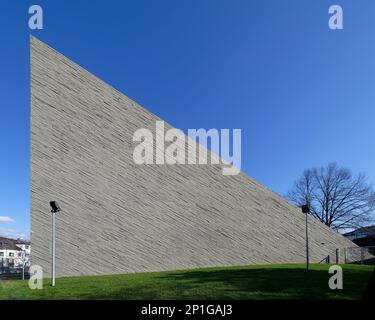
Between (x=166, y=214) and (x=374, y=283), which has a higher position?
(x=166, y=214)

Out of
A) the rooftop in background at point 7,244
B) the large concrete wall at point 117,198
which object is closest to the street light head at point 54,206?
the large concrete wall at point 117,198

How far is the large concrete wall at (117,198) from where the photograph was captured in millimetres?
14148

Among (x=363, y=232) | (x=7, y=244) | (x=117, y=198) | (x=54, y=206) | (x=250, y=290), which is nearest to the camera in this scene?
(x=250, y=290)

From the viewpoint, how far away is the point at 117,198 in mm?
14789

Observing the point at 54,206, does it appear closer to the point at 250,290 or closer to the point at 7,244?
the point at 250,290

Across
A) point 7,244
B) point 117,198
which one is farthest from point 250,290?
point 7,244

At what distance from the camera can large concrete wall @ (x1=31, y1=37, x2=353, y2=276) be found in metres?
14.1

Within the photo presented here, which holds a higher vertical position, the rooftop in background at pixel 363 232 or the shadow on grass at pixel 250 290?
the rooftop in background at pixel 363 232

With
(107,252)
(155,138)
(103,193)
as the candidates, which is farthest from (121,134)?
(107,252)

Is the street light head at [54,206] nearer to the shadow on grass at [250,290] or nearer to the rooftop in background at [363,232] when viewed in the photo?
the shadow on grass at [250,290]

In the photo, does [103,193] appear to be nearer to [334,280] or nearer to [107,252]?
[107,252]
